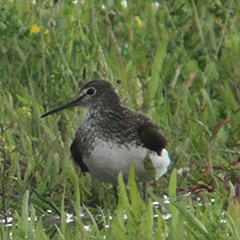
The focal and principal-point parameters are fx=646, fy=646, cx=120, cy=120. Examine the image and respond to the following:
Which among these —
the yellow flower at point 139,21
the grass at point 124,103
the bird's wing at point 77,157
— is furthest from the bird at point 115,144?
the yellow flower at point 139,21

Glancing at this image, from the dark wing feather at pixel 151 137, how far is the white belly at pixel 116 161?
74mm

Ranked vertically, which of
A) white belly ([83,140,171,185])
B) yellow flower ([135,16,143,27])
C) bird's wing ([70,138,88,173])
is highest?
yellow flower ([135,16,143,27])

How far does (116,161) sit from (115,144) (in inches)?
6.6

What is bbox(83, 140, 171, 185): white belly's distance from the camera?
4.31m

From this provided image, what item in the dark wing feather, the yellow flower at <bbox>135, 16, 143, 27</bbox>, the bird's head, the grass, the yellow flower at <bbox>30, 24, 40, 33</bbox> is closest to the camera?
the grass

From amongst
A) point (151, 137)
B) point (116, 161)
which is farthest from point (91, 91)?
point (116, 161)

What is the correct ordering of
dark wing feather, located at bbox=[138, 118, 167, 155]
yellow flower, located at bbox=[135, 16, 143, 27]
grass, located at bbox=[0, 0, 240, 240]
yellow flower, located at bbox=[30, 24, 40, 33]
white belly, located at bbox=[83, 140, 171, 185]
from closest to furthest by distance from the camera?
grass, located at bbox=[0, 0, 240, 240], white belly, located at bbox=[83, 140, 171, 185], dark wing feather, located at bbox=[138, 118, 167, 155], yellow flower, located at bbox=[30, 24, 40, 33], yellow flower, located at bbox=[135, 16, 143, 27]

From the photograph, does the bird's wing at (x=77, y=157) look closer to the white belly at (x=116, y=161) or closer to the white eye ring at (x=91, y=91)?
the white belly at (x=116, y=161)

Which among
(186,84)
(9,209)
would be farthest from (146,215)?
(186,84)

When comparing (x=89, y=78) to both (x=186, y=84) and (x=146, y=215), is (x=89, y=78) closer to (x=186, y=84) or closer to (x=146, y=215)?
(x=186, y=84)

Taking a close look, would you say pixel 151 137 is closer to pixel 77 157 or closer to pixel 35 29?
pixel 77 157

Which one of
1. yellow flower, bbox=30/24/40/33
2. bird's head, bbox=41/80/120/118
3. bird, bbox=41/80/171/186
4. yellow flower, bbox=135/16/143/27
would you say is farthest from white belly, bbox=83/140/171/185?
yellow flower, bbox=135/16/143/27

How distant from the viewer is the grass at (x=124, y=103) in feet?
13.2

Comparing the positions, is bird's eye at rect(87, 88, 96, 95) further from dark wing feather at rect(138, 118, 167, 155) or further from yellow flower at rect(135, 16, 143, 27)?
yellow flower at rect(135, 16, 143, 27)
